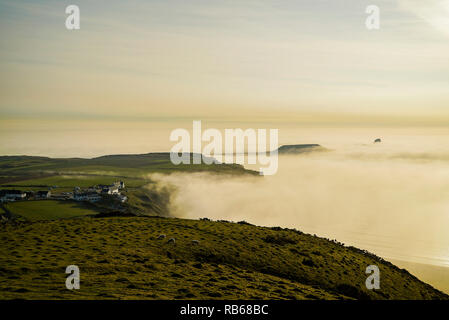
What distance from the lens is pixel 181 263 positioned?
36281 millimetres

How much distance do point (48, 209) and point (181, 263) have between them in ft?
333

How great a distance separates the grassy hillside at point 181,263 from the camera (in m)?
27.5

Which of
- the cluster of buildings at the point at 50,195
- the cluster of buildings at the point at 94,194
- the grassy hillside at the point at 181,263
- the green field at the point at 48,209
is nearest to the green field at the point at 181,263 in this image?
the grassy hillside at the point at 181,263

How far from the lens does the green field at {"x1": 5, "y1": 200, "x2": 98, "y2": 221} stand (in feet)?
364

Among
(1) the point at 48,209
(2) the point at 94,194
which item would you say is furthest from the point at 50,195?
(1) the point at 48,209

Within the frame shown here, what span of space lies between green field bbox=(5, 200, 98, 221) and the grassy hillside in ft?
213

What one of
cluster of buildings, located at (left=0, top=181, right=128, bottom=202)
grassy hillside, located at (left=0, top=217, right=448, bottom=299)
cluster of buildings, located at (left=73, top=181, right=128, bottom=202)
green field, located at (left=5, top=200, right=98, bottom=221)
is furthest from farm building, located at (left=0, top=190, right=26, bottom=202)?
grassy hillside, located at (left=0, top=217, right=448, bottom=299)

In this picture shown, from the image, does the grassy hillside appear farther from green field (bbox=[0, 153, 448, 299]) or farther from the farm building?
the farm building

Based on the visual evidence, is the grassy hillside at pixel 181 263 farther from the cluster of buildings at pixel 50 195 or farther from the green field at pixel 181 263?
the cluster of buildings at pixel 50 195
